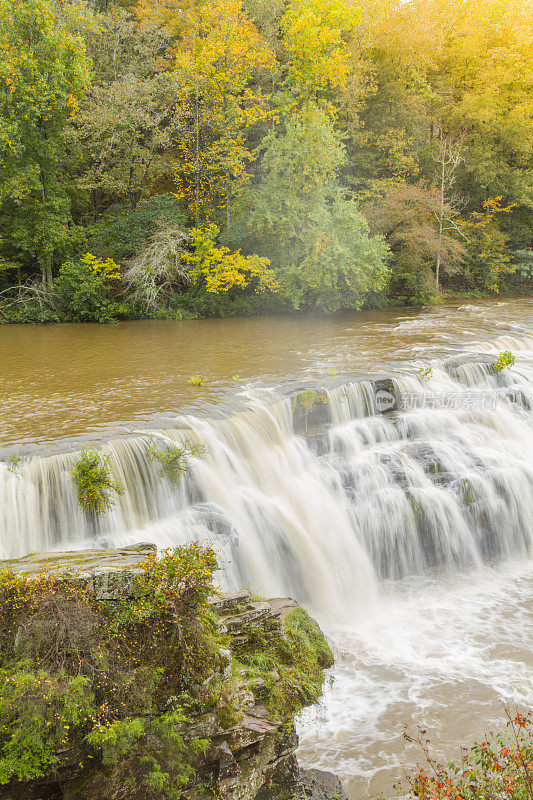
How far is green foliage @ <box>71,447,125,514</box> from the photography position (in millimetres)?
8984

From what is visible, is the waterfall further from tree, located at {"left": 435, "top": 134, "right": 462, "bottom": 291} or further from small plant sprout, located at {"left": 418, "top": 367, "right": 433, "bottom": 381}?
tree, located at {"left": 435, "top": 134, "right": 462, "bottom": 291}

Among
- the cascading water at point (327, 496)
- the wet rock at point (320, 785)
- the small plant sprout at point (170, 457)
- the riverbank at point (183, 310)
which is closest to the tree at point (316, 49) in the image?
the riverbank at point (183, 310)

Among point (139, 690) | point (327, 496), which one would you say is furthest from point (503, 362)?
point (139, 690)

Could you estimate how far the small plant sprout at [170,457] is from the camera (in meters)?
9.87

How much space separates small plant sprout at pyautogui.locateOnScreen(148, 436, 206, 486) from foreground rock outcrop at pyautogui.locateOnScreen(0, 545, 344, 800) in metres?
3.68

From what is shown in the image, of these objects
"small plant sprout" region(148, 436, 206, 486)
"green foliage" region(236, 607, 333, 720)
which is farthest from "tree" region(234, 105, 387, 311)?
"green foliage" region(236, 607, 333, 720)

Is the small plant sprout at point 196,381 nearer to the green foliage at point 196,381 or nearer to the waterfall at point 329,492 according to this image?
the green foliage at point 196,381

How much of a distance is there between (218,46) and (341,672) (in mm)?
21522

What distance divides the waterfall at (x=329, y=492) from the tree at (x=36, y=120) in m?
13.3

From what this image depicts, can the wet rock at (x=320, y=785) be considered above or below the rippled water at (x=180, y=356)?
below

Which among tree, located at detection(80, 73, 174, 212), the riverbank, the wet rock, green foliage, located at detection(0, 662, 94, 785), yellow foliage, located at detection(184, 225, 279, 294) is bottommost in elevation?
the wet rock

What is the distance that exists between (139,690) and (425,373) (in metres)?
10.9

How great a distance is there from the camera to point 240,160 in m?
23.8

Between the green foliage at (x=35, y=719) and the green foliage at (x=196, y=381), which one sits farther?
the green foliage at (x=196, y=381)
